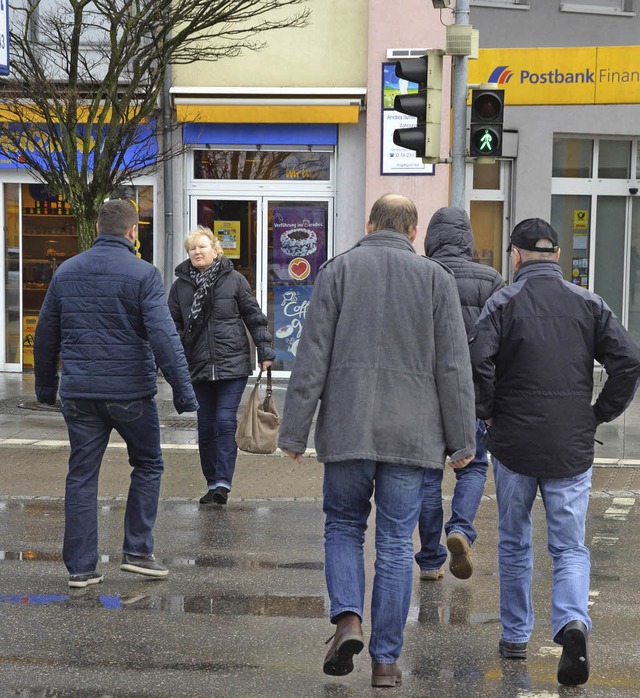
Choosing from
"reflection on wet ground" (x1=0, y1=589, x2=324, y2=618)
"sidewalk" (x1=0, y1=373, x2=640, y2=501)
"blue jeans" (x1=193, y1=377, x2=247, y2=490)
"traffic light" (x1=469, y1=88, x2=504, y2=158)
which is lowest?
"sidewalk" (x1=0, y1=373, x2=640, y2=501)

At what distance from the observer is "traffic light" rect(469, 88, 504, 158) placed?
33.8 feet

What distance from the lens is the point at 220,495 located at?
8.02 metres

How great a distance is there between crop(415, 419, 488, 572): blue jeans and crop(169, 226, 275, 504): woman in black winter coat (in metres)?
2.15

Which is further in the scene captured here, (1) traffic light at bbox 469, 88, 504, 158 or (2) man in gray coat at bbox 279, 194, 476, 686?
(1) traffic light at bbox 469, 88, 504, 158

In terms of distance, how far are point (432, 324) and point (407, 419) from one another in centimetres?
37

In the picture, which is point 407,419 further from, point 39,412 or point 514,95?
point 514,95

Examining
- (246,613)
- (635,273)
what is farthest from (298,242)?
(246,613)

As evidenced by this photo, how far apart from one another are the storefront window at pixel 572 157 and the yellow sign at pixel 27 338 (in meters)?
7.58

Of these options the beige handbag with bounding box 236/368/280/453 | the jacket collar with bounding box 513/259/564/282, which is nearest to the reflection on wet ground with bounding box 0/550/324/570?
the beige handbag with bounding box 236/368/280/453

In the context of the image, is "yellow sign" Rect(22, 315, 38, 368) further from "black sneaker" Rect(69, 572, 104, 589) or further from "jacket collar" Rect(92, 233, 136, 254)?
"black sneaker" Rect(69, 572, 104, 589)

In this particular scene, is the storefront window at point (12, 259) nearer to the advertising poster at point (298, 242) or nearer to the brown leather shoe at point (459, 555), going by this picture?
the advertising poster at point (298, 242)

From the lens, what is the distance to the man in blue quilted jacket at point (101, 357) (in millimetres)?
5789

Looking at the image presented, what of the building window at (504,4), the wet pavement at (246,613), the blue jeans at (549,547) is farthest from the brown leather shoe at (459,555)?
the building window at (504,4)

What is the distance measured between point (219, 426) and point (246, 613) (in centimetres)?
264
